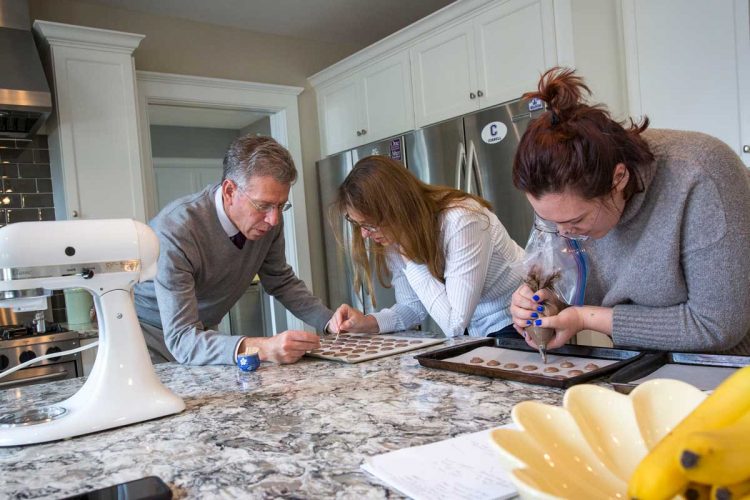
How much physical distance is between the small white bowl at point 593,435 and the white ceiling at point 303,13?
368 cm

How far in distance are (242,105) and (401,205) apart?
263 cm

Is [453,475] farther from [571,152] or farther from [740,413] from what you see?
[571,152]

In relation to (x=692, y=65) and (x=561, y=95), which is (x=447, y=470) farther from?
(x=692, y=65)

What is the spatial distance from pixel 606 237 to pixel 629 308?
0.63ft

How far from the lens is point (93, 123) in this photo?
3182 mm

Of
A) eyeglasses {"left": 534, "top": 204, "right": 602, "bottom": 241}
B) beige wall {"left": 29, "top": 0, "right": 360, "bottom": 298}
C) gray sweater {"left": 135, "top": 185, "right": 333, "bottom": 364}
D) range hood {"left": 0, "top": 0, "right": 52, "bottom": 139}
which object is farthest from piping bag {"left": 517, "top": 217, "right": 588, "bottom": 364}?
beige wall {"left": 29, "top": 0, "right": 360, "bottom": 298}

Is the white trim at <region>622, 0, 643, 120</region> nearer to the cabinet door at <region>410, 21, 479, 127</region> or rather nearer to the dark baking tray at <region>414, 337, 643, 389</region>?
the cabinet door at <region>410, 21, 479, 127</region>

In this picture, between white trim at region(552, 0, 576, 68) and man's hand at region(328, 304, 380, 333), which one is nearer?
man's hand at region(328, 304, 380, 333)

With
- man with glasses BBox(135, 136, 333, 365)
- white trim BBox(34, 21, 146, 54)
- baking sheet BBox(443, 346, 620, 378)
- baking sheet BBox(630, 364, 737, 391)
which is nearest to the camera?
baking sheet BBox(630, 364, 737, 391)

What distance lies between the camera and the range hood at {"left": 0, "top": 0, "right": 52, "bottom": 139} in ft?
9.28

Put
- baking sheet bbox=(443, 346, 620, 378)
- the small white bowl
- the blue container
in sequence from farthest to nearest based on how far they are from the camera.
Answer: the blue container → baking sheet bbox=(443, 346, 620, 378) → the small white bowl

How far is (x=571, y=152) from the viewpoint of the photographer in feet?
3.72

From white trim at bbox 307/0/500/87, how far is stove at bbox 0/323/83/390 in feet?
8.02

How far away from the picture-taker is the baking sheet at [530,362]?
1119 millimetres
